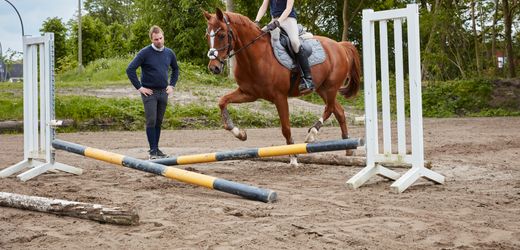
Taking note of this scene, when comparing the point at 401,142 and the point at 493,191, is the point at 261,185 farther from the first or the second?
the point at 493,191

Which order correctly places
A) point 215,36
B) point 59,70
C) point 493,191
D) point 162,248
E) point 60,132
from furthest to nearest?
point 59,70, point 60,132, point 215,36, point 493,191, point 162,248

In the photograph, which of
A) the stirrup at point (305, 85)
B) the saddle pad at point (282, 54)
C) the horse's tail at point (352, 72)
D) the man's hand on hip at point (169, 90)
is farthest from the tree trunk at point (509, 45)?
the man's hand on hip at point (169, 90)

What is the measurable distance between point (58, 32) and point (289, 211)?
39663 millimetres

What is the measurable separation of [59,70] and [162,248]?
36326 millimetres

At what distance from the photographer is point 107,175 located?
8570 mm

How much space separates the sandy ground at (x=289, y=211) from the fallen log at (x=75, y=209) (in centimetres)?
6

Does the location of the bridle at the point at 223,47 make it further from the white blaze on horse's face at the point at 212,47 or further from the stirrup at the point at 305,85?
the stirrup at the point at 305,85

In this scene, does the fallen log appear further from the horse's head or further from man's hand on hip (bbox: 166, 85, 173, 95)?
man's hand on hip (bbox: 166, 85, 173, 95)

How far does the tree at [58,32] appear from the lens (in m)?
42.0

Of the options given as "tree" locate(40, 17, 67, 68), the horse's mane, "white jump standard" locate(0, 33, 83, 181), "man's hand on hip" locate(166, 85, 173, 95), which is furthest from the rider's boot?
"tree" locate(40, 17, 67, 68)

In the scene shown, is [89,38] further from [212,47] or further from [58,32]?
[212,47]

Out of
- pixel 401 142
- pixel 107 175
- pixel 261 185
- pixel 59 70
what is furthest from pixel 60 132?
pixel 59 70

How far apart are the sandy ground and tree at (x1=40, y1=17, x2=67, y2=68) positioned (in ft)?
113

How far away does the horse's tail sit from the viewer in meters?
10.7
